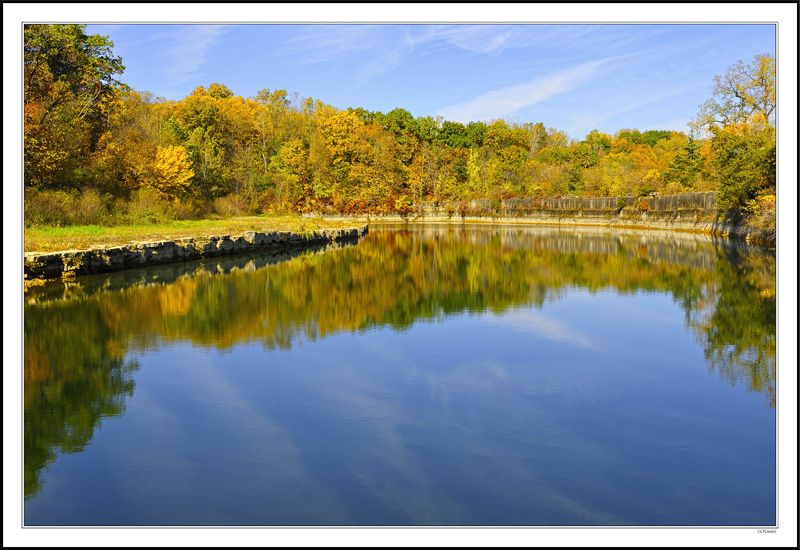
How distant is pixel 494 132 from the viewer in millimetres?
77375

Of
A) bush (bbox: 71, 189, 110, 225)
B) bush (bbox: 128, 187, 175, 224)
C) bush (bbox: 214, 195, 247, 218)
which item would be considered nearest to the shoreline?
bush (bbox: 71, 189, 110, 225)

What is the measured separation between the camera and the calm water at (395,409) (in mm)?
4562

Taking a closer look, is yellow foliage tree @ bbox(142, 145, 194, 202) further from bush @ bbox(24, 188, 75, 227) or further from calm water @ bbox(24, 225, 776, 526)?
calm water @ bbox(24, 225, 776, 526)

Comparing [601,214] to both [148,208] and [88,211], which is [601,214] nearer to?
[148,208]

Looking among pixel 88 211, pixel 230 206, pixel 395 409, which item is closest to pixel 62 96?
pixel 88 211

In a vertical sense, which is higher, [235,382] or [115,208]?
[115,208]

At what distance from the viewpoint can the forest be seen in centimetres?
2631

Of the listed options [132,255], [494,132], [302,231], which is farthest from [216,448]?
[494,132]

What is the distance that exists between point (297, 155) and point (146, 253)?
4667 centimetres

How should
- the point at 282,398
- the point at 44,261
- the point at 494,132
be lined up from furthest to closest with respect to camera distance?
the point at 494,132 < the point at 44,261 < the point at 282,398

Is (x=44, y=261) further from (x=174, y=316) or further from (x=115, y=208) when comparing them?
(x=115, y=208)

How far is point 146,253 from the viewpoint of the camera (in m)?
19.2

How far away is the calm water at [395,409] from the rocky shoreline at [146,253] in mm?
1639

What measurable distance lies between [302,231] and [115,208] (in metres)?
8.20
